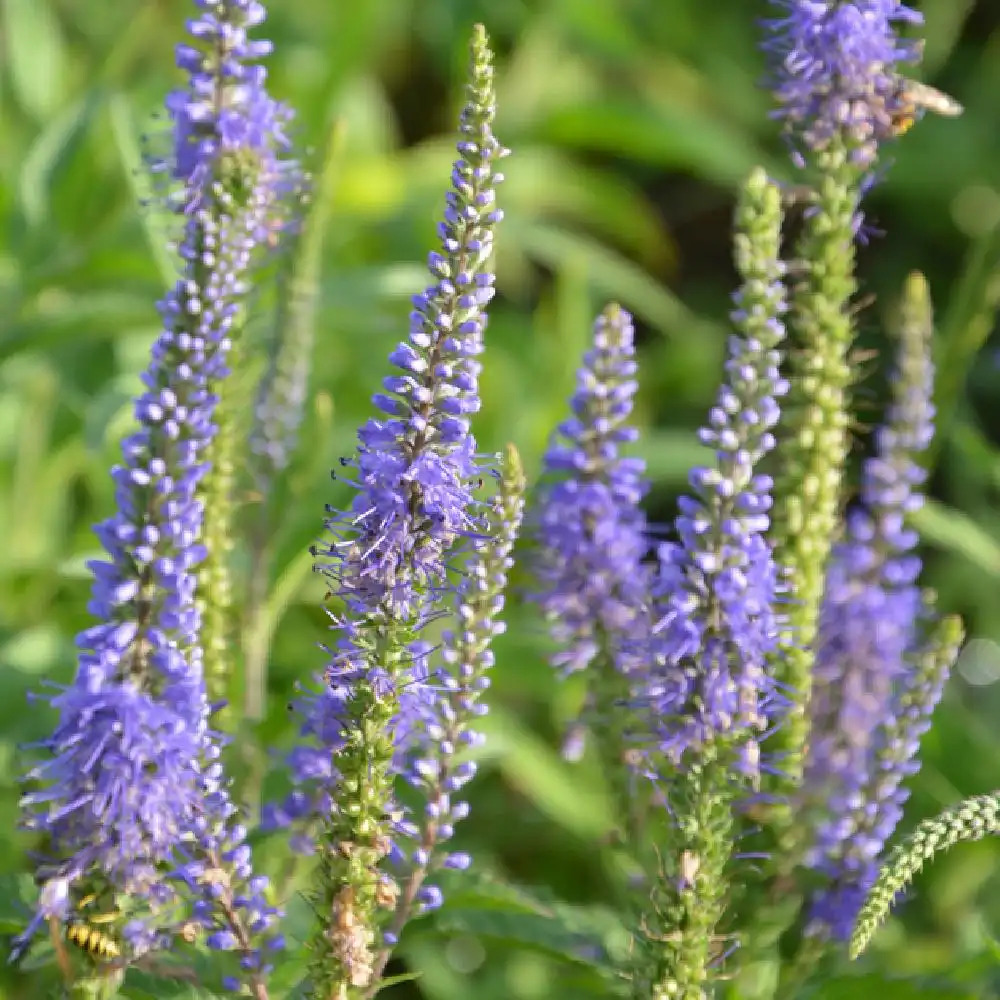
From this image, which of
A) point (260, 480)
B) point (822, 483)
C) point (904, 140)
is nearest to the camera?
point (822, 483)

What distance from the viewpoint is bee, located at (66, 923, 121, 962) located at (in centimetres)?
165

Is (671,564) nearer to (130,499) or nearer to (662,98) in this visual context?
(130,499)

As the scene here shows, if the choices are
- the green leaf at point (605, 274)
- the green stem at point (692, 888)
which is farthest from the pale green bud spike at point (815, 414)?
the green leaf at point (605, 274)

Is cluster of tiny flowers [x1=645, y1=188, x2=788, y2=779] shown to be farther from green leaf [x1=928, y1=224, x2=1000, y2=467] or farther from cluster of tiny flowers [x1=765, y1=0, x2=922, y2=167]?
green leaf [x1=928, y1=224, x2=1000, y2=467]

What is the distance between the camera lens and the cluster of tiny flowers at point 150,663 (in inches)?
61.9

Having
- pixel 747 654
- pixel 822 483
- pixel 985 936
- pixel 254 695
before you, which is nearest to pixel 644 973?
pixel 747 654

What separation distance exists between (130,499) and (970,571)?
3.00 meters

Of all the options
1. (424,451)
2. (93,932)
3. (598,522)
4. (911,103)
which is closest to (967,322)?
(911,103)

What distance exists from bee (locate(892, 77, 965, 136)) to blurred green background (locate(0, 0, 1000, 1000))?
17 centimetres

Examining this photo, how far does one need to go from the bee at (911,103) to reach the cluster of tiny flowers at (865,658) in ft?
1.09

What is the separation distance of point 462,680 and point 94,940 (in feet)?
1.63

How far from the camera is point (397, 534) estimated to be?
1533 mm

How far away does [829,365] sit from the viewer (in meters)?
1.95

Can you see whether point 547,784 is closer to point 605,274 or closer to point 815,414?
point 815,414
